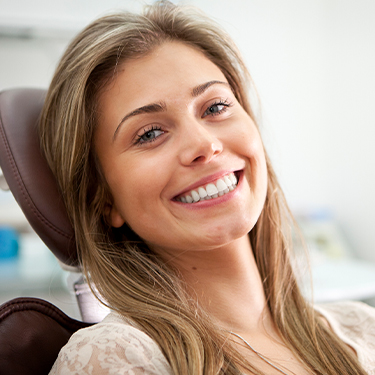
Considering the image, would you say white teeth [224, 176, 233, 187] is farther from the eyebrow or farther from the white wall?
the white wall

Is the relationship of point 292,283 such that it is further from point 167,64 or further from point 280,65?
point 280,65

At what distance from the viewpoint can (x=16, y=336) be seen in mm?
849

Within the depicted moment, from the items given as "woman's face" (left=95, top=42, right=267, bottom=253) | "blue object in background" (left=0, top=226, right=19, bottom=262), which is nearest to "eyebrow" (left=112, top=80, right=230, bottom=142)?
"woman's face" (left=95, top=42, right=267, bottom=253)

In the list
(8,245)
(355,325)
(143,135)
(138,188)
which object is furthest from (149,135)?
(8,245)

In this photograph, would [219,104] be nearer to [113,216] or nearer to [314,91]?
[113,216]

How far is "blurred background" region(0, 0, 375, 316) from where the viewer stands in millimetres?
2527

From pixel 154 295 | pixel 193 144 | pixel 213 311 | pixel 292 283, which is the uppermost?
pixel 193 144

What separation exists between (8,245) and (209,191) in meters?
1.63

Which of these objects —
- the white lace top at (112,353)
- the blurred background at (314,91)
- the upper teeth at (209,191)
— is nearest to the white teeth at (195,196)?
the upper teeth at (209,191)

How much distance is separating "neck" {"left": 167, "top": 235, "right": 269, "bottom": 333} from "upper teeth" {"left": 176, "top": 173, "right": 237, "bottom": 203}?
0.49 ft

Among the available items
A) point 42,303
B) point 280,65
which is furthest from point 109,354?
point 280,65

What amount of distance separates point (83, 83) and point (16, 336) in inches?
21.7

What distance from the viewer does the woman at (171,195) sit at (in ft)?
3.01

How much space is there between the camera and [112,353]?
0.72 meters
